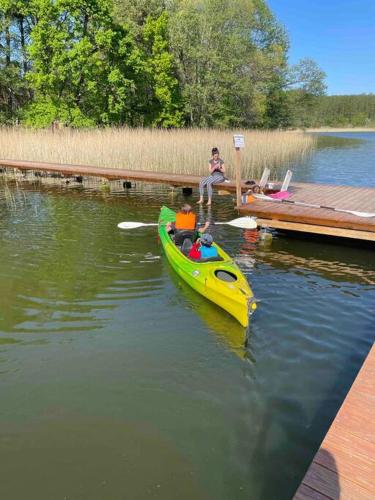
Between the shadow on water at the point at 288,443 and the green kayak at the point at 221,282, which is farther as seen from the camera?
the green kayak at the point at 221,282

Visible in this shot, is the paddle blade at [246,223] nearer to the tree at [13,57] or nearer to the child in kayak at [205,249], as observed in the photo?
A: the child in kayak at [205,249]

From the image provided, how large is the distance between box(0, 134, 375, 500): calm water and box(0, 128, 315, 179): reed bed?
9.98 metres

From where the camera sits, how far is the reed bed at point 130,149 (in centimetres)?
1823

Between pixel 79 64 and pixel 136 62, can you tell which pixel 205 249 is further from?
pixel 136 62

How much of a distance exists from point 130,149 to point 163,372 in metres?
14.9

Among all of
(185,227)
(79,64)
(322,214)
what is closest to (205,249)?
(185,227)

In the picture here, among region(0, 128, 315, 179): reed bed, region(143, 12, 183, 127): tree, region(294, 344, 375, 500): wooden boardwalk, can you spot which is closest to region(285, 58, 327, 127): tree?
region(143, 12, 183, 127): tree

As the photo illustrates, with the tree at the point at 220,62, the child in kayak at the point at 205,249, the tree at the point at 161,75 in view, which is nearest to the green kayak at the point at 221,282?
the child in kayak at the point at 205,249

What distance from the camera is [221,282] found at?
19.8 ft

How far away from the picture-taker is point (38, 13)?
2495cm

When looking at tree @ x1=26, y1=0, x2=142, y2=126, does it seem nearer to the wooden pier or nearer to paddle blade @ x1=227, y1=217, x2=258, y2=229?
the wooden pier

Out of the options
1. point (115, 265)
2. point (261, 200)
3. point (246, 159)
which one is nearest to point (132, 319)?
point (115, 265)

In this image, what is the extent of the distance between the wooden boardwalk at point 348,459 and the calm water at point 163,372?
2.17 feet

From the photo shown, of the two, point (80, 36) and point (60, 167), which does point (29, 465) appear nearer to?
point (60, 167)
